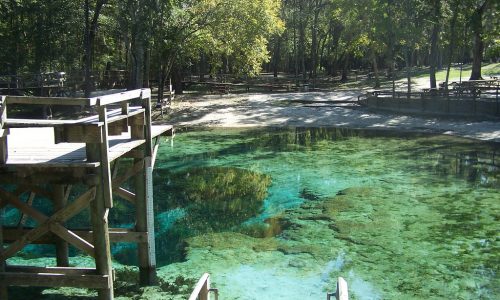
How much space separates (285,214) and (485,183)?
7.66m

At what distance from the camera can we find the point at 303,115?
3841cm

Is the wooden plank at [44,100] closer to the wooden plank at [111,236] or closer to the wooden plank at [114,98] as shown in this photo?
the wooden plank at [114,98]

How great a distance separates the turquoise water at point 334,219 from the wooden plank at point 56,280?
2.74 metres

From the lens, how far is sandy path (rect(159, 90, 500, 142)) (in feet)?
101

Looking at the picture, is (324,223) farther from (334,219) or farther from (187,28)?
(187,28)

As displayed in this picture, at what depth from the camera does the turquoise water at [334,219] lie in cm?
1086

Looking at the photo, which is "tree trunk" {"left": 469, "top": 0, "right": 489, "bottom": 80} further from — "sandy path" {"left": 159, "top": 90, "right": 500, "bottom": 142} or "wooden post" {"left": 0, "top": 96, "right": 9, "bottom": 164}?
"wooden post" {"left": 0, "top": 96, "right": 9, "bottom": 164}

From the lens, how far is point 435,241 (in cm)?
1302

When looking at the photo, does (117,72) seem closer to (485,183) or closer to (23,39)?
(23,39)

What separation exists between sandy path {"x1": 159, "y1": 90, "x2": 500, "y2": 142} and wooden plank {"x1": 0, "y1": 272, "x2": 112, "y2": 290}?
2332 cm

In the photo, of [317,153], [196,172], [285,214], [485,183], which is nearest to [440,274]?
[285,214]

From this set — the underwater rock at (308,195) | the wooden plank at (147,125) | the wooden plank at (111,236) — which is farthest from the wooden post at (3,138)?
the underwater rock at (308,195)

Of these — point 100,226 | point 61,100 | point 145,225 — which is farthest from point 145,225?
point 61,100

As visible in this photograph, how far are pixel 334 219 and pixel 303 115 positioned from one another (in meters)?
23.8
